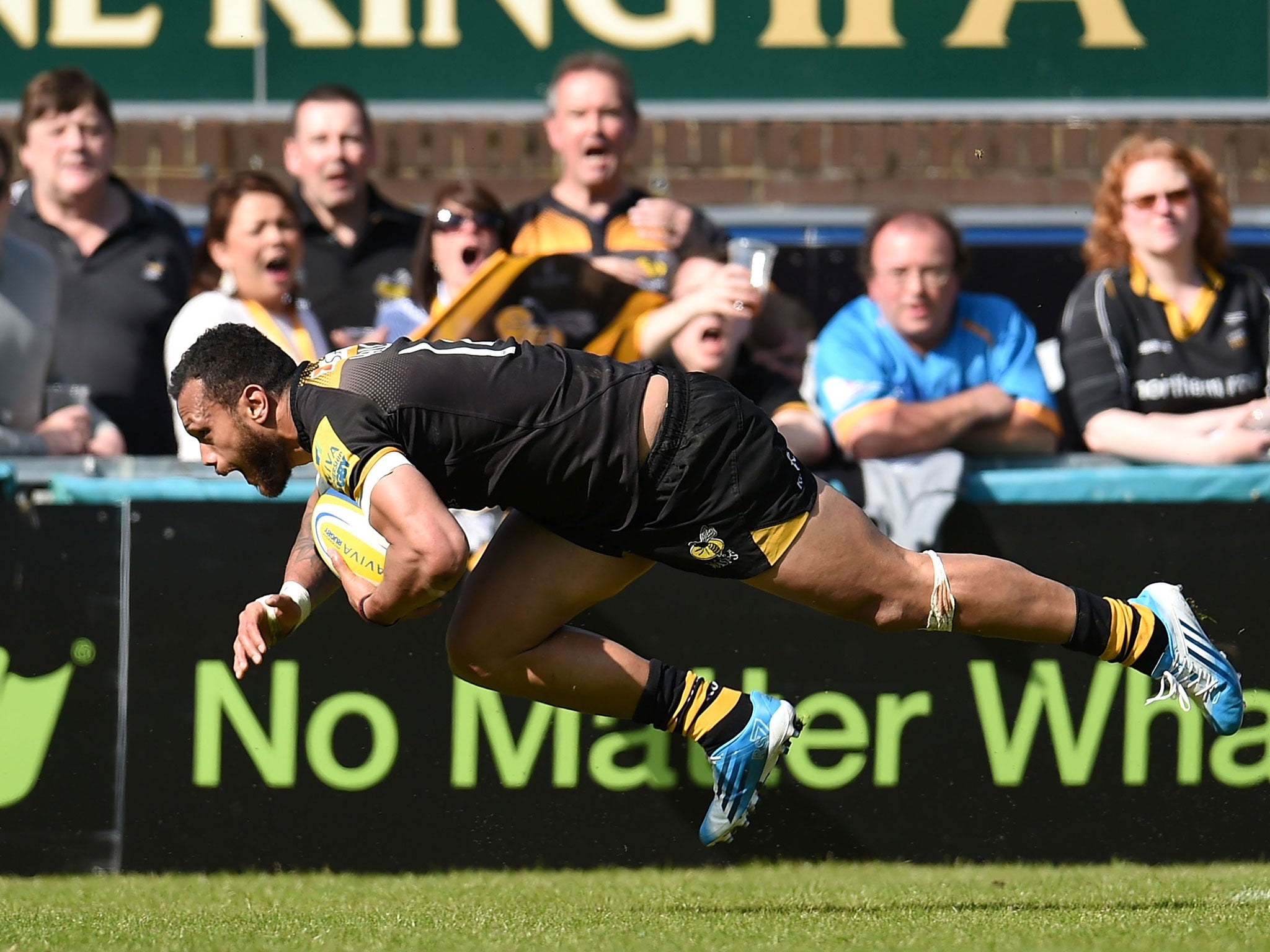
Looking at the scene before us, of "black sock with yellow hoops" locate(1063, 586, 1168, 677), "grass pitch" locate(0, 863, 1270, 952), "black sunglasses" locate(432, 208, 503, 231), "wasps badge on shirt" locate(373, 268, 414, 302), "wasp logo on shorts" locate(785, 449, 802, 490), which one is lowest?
"grass pitch" locate(0, 863, 1270, 952)

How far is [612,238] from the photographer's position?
309 inches

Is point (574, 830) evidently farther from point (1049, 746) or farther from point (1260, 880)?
point (1260, 880)

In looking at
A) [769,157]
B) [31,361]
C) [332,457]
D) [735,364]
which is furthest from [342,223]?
[332,457]

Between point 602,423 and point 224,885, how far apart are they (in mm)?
2361

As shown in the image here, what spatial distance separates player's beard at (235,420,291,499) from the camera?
5344mm

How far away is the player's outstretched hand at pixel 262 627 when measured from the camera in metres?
5.25

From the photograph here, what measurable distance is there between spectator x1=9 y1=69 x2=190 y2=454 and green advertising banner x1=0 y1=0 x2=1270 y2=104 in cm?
168

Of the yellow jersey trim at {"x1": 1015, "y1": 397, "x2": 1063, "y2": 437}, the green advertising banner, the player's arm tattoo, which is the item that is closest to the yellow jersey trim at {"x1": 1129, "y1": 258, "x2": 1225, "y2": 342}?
the yellow jersey trim at {"x1": 1015, "y1": 397, "x2": 1063, "y2": 437}

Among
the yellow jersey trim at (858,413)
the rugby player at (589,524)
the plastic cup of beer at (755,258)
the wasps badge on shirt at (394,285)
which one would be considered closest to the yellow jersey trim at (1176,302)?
the yellow jersey trim at (858,413)

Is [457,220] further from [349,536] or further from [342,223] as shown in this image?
[349,536]

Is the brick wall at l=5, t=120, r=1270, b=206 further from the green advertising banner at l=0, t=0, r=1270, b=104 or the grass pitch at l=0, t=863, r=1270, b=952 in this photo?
the grass pitch at l=0, t=863, r=1270, b=952

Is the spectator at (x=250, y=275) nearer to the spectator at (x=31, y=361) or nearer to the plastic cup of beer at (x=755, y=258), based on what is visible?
the spectator at (x=31, y=361)

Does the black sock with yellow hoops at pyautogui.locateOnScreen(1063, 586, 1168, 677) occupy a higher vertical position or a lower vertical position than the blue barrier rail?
lower

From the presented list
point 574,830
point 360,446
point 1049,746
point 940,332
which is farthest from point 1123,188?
point 360,446
